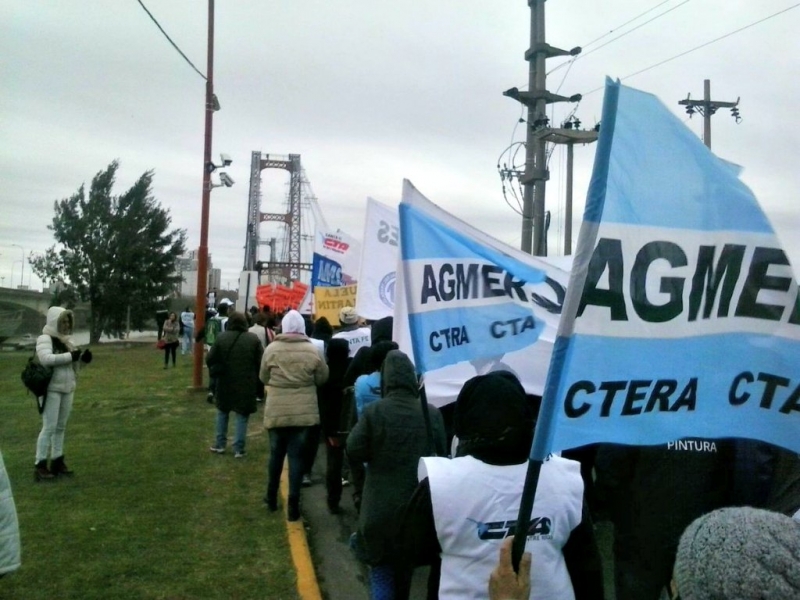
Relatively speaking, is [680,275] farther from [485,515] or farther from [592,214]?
[485,515]

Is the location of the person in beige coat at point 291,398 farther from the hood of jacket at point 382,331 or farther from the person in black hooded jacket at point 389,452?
the person in black hooded jacket at point 389,452

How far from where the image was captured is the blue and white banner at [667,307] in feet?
6.96

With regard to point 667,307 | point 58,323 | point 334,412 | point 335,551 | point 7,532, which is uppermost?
point 667,307

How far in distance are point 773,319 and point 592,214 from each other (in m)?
0.74

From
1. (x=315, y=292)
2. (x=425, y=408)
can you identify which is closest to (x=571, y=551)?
(x=425, y=408)

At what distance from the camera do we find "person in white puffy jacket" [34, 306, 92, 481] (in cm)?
Answer: 723

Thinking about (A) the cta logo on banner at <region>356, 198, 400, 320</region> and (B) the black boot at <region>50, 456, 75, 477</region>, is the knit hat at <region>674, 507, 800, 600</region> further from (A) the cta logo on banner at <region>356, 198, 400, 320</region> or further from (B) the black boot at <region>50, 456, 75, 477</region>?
(B) the black boot at <region>50, 456, 75, 477</region>

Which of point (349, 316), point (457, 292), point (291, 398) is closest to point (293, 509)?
point (291, 398)

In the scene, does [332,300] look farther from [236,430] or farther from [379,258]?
[379,258]

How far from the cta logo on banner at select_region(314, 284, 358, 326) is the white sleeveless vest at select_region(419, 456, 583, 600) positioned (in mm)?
8238

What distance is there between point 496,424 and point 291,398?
4364 mm

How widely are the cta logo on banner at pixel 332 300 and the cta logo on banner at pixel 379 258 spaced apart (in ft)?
8.77

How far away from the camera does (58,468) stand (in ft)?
25.4

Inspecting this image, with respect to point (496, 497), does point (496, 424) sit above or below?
above
